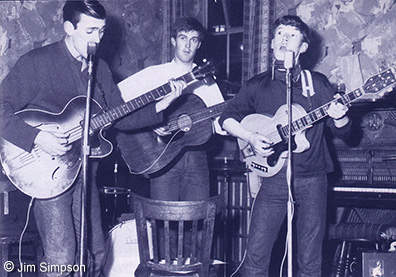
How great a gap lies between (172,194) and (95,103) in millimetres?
1158

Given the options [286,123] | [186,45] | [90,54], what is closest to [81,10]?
[90,54]

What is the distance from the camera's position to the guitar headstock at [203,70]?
3.34 meters

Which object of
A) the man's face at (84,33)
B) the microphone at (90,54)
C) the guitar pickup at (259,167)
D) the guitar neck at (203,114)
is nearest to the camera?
the microphone at (90,54)

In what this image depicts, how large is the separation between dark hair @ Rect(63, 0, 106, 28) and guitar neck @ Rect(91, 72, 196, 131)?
574mm

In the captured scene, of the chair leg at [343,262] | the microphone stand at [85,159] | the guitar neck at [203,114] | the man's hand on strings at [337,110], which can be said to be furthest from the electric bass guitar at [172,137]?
the chair leg at [343,262]

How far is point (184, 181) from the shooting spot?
3.89 metres

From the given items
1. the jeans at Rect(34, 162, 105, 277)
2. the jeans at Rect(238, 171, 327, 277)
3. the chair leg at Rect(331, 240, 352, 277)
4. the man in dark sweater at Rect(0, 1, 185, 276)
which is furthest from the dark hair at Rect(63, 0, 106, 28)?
the chair leg at Rect(331, 240, 352, 277)

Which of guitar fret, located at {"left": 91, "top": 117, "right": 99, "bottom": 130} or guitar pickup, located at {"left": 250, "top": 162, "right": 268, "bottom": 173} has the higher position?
guitar fret, located at {"left": 91, "top": 117, "right": 99, "bottom": 130}

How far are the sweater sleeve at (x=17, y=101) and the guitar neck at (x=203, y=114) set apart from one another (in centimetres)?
140

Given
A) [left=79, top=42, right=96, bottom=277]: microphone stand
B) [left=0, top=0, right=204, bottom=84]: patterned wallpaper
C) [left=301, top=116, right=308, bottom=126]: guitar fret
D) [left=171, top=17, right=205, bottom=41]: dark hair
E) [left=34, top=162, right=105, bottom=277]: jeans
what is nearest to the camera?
[left=79, top=42, right=96, bottom=277]: microphone stand

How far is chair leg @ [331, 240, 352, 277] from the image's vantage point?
4207 millimetres

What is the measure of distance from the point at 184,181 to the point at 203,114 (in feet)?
1.87

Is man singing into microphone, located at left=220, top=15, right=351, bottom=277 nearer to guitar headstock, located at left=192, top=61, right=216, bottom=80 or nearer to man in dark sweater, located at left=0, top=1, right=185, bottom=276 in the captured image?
guitar headstock, located at left=192, top=61, right=216, bottom=80

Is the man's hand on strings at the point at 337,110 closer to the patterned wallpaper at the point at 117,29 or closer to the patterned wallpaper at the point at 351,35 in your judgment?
the patterned wallpaper at the point at 351,35
